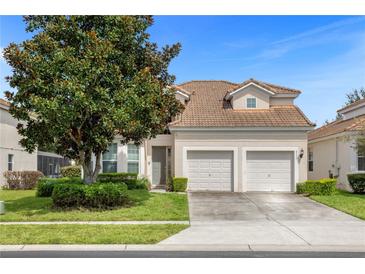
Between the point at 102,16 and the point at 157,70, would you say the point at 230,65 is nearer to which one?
the point at 157,70

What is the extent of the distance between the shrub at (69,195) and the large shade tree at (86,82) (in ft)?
4.37

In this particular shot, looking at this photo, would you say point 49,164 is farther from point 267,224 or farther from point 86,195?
point 267,224

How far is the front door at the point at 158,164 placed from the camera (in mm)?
23336

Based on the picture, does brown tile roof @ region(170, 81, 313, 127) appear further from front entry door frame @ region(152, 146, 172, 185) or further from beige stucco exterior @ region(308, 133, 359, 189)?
beige stucco exterior @ region(308, 133, 359, 189)

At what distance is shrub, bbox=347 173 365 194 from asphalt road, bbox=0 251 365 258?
13.5m

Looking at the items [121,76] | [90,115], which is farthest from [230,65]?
[90,115]

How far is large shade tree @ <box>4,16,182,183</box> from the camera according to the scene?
503 inches

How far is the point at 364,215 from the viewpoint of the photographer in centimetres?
1331

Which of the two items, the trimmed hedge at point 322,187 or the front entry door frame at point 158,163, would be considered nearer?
the trimmed hedge at point 322,187

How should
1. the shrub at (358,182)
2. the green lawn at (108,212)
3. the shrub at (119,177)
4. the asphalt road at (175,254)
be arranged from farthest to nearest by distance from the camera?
the shrub at (119,177)
the shrub at (358,182)
the green lawn at (108,212)
the asphalt road at (175,254)

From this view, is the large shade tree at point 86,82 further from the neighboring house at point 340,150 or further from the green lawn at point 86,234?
the neighboring house at point 340,150

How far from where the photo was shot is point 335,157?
24.9 m

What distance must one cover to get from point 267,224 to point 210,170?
10.0m

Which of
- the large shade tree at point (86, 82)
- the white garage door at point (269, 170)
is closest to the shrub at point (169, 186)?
the white garage door at point (269, 170)
